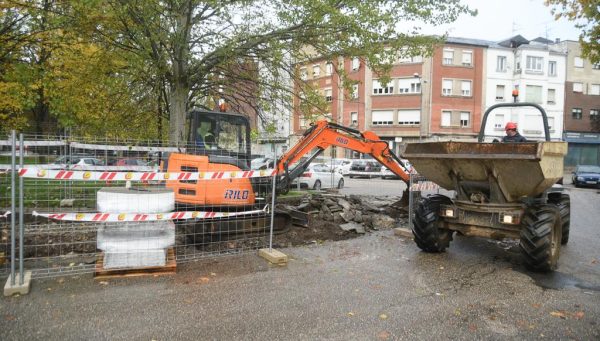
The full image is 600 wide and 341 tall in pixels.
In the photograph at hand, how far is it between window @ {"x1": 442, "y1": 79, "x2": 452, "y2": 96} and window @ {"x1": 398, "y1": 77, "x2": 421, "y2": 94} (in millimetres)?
2316

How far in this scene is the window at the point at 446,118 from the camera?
4100 cm

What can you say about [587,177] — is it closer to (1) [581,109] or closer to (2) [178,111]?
(1) [581,109]

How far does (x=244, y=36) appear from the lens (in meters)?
10.5

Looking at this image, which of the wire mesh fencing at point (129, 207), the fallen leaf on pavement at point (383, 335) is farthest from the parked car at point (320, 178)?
the fallen leaf on pavement at point (383, 335)

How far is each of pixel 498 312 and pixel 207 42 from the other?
937 cm

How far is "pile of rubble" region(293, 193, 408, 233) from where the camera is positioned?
9813 millimetres

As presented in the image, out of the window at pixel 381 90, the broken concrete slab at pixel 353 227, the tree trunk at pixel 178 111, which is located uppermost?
the window at pixel 381 90

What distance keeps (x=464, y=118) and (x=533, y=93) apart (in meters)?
8.15

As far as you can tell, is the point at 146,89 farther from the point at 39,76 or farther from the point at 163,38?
Answer: the point at 163,38

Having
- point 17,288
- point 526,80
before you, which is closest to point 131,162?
point 17,288

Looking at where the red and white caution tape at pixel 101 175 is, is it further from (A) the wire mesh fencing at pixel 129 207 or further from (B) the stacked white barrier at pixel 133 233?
(B) the stacked white barrier at pixel 133 233

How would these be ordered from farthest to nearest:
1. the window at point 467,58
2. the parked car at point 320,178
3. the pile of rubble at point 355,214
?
the window at point 467,58 < the parked car at point 320,178 < the pile of rubble at point 355,214

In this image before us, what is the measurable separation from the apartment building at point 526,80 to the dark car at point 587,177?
1342 centimetres

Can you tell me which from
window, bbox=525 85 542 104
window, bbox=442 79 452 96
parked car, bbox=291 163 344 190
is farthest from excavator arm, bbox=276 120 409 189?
window, bbox=525 85 542 104
